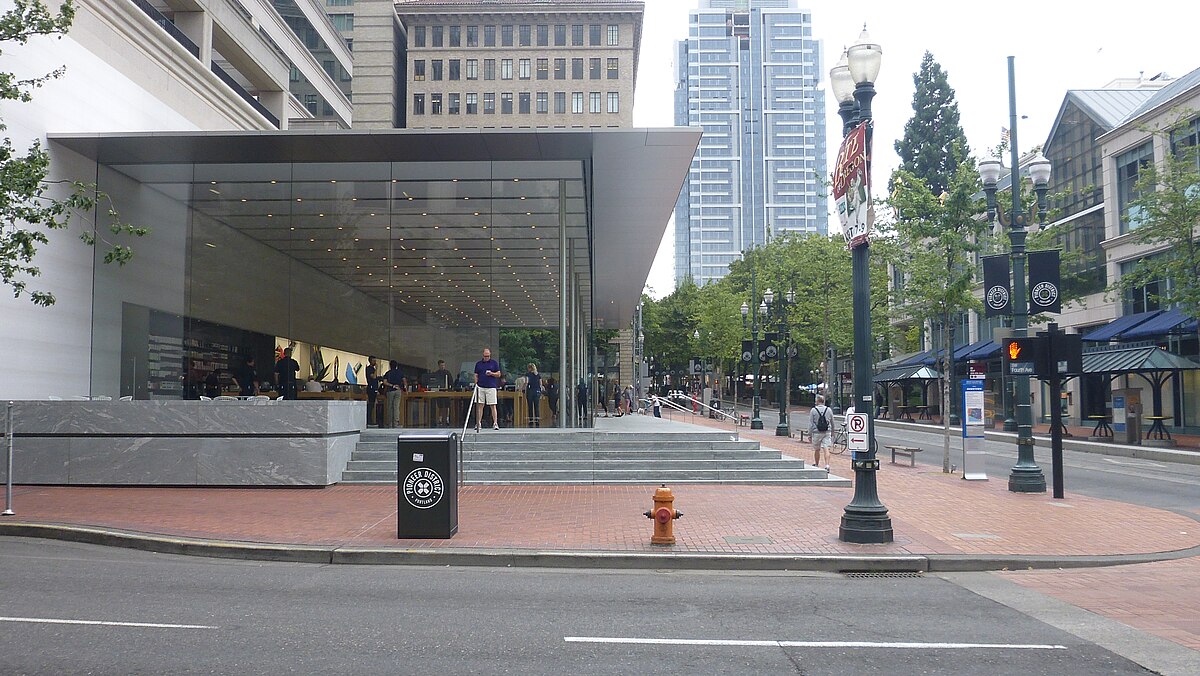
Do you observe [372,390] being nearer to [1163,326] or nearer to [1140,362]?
[1140,362]

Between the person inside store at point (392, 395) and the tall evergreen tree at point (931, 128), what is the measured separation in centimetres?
5365

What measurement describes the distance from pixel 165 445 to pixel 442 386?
6.38 metres

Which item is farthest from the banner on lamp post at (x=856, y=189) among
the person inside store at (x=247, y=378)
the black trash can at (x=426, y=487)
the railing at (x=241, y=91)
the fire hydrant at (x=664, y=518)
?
the railing at (x=241, y=91)

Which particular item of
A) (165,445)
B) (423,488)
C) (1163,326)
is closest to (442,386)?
(165,445)

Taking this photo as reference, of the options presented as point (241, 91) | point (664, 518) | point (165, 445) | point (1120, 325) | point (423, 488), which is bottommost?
point (664, 518)

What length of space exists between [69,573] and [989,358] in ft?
157

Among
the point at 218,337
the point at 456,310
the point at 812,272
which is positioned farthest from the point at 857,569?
the point at 812,272

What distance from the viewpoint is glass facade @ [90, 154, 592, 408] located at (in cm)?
2108

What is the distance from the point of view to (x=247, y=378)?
68.4 feet

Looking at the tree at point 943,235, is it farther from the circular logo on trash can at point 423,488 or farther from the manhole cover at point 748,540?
the circular logo on trash can at point 423,488

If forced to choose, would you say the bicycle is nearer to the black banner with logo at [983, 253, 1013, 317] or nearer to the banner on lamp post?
the black banner with logo at [983, 253, 1013, 317]

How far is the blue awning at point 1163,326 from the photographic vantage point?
33.7 meters

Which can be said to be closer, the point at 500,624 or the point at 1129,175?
the point at 500,624

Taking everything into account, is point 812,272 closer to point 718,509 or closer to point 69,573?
point 718,509
